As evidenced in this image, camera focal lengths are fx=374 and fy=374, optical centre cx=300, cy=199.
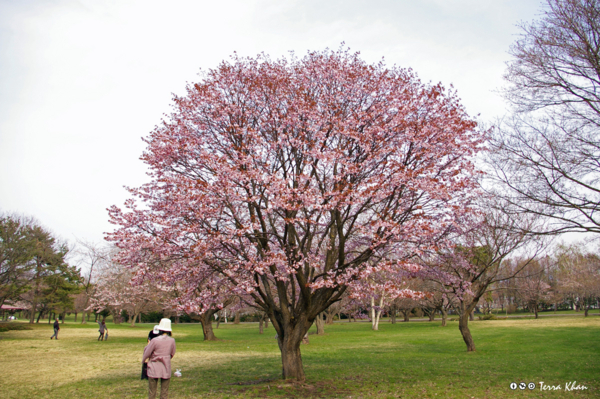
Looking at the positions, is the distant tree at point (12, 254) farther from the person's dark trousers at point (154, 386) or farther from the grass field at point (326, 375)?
the person's dark trousers at point (154, 386)

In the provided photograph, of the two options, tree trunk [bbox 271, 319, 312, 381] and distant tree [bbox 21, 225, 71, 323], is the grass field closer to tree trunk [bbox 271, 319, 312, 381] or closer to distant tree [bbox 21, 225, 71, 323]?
tree trunk [bbox 271, 319, 312, 381]

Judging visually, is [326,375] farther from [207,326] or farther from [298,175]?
[207,326]

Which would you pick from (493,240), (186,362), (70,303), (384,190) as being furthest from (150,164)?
(70,303)

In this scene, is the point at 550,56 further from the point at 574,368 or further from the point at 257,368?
the point at 257,368

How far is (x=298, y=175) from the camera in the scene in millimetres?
11062

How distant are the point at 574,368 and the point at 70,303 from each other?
56372 millimetres

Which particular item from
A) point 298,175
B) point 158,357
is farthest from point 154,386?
point 298,175

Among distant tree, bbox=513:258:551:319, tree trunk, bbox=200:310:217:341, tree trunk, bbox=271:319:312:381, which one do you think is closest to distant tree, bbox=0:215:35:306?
tree trunk, bbox=200:310:217:341

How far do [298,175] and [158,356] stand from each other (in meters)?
6.02

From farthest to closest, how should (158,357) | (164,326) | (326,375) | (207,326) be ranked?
(207,326), (326,375), (164,326), (158,357)

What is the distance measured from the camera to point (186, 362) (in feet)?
56.6

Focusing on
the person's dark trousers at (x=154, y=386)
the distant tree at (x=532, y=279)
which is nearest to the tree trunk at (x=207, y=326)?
the distant tree at (x=532, y=279)

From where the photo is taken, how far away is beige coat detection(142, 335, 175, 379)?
23.2 ft

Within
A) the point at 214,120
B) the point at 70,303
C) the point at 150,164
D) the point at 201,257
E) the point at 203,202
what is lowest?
the point at 70,303
